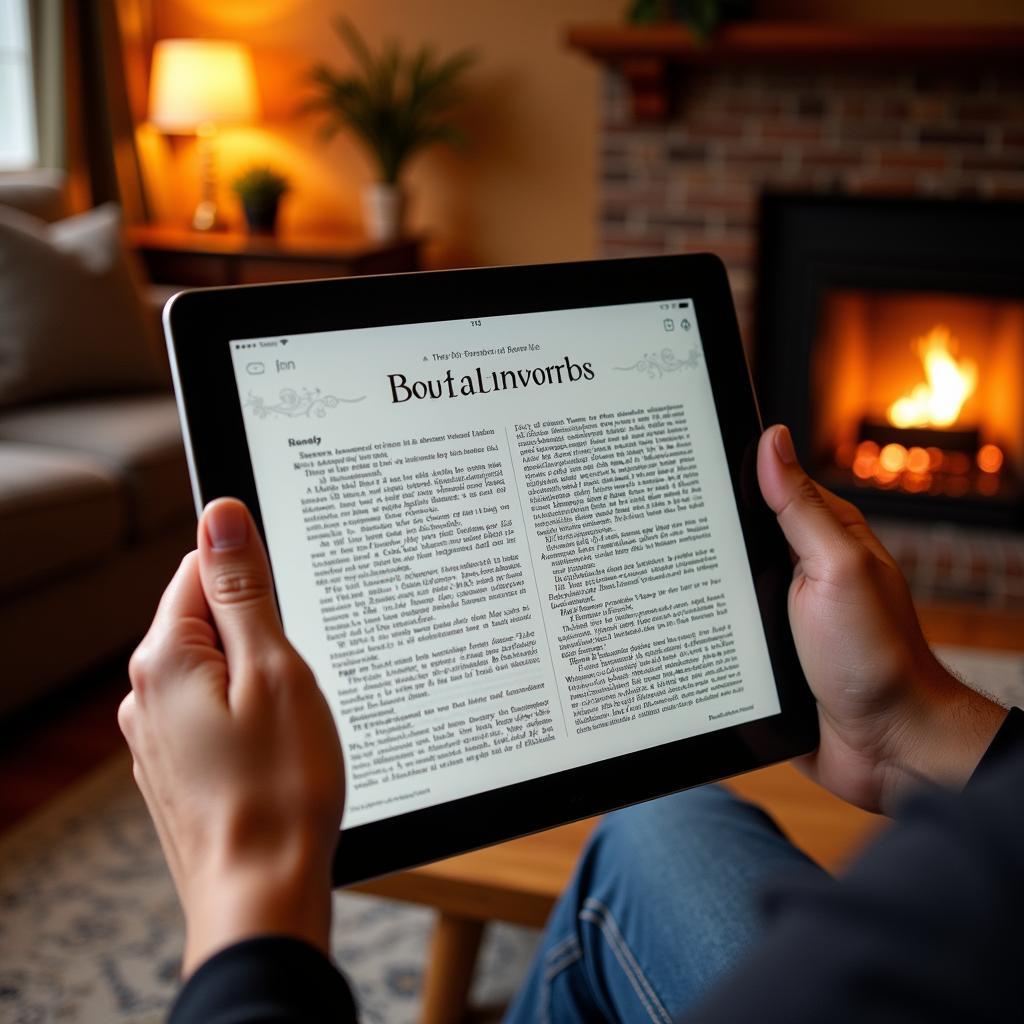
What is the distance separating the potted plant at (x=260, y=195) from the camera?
128 inches

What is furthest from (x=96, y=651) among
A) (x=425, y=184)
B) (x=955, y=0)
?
(x=955, y=0)

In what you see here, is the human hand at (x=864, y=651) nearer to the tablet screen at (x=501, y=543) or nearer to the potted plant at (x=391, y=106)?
the tablet screen at (x=501, y=543)

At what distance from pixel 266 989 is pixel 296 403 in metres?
0.31

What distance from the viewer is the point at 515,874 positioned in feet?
3.41

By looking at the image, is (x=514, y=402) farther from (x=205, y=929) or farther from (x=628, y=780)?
(x=205, y=929)

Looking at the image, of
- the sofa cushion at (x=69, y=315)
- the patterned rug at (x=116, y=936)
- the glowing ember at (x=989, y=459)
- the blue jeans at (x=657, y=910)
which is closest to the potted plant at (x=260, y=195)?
the sofa cushion at (x=69, y=315)

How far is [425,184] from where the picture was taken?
344 centimetres

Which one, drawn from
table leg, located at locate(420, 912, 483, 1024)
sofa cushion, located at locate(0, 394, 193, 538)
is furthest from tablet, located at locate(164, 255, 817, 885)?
sofa cushion, located at locate(0, 394, 193, 538)

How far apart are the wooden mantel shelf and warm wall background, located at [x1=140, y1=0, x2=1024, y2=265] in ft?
1.74

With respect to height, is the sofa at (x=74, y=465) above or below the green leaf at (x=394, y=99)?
below

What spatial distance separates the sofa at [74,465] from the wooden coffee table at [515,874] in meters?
1.01

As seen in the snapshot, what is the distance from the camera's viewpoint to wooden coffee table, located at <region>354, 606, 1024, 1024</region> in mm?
1021

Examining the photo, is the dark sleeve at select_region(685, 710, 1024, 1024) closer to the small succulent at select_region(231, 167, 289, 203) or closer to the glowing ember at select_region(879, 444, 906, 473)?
the glowing ember at select_region(879, 444, 906, 473)

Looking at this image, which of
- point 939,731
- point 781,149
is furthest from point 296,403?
point 781,149
